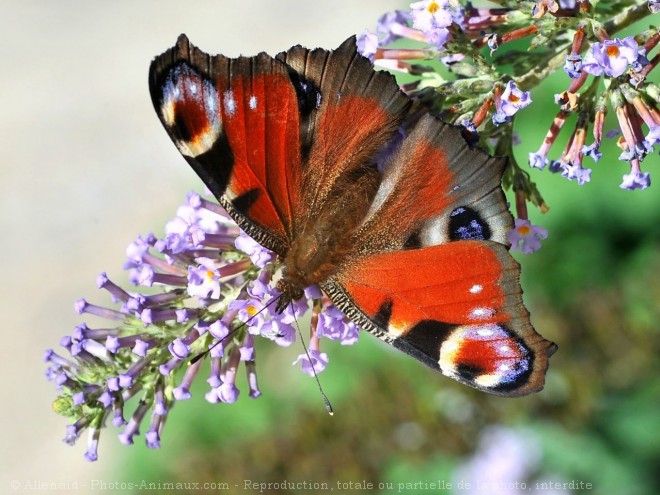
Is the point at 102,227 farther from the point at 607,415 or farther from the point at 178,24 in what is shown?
the point at 607,415

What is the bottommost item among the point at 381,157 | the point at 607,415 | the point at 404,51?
the point at 607,415

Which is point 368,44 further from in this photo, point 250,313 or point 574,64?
point 250,313

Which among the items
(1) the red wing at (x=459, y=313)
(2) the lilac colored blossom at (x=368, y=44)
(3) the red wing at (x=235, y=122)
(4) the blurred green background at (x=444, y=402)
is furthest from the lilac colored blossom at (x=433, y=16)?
(4) the blurred green background at (x=444, y=402)

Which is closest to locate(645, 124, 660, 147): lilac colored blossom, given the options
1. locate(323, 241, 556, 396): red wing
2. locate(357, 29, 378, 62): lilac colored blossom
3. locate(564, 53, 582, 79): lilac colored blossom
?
locate(564, 53, 582, 79): lilac colored blossom

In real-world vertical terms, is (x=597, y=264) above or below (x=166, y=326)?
below

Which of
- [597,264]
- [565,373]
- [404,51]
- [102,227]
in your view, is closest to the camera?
[404,51]

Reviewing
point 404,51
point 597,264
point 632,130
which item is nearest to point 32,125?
point 597,264

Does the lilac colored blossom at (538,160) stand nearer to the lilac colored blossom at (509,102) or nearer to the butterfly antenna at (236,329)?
the lilac colored blossom at (509,102)
